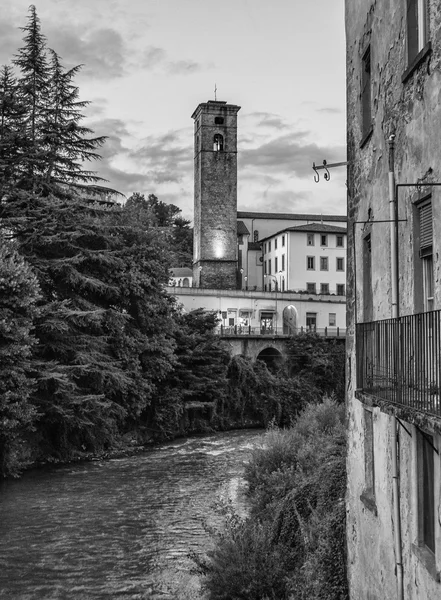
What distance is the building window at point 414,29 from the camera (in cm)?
725

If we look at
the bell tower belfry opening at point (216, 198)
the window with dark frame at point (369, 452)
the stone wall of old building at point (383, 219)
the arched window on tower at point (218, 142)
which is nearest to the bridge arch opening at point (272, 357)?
the bell tower belfry opening at point (216, 198)

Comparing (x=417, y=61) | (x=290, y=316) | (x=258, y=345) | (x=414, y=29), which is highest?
(x=290, y=316)

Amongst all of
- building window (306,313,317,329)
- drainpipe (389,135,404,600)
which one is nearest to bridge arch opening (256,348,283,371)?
building window (306,313,317,329)

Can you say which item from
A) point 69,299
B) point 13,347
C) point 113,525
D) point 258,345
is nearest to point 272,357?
point 258,345

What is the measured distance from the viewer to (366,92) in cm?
1041

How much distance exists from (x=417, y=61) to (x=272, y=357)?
4832 centimetres

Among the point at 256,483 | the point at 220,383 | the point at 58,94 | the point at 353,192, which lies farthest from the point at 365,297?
the point at 220,383

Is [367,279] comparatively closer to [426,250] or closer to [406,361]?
[426,250]

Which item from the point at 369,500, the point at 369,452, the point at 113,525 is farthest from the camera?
the point at 113,525

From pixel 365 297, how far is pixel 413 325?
3764mm

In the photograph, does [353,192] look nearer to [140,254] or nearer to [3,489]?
[3,489]

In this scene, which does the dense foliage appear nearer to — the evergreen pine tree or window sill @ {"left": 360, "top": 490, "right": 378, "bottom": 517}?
the evergreen pine tree

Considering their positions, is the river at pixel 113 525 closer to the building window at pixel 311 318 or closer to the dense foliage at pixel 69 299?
the dense foliage at pixel 69 299

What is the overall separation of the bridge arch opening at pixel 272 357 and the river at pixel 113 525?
23.2 m
